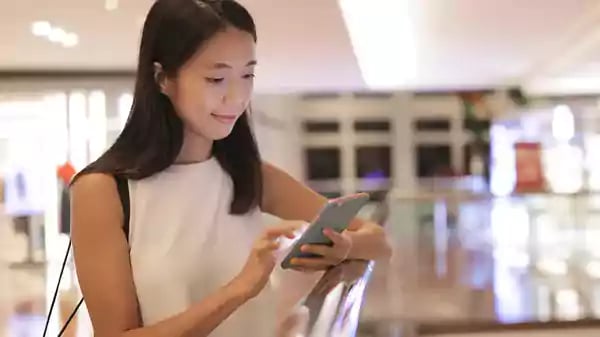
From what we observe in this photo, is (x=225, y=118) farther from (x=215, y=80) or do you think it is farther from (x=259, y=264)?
(x=259, y=264)

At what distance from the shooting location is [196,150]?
2.59ft

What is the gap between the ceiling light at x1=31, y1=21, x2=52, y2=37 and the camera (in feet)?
11.7

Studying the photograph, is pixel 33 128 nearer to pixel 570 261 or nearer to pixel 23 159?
pixel 23 159

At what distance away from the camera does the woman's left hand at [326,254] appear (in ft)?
2.43

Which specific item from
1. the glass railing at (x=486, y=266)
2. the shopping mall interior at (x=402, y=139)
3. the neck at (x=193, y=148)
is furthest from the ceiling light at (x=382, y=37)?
the neck at (x=193, y=148)

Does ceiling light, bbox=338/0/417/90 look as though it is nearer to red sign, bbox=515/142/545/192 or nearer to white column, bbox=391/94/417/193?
white column, bbox=391/94/417/193

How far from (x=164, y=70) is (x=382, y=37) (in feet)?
12.0

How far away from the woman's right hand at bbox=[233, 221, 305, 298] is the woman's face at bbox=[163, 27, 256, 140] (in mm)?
125

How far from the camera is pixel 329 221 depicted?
2.34 feet

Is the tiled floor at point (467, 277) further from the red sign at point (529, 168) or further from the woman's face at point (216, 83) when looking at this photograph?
the woman's face at point (216, 83)

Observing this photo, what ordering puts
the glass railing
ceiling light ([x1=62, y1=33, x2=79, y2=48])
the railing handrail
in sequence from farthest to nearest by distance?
ceiling light ([x1=62, y1=33, x2=79, y2=48]), the glass railing, the railing handrail

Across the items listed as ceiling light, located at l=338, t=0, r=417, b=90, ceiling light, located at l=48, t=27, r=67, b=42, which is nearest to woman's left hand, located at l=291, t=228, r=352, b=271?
ceiling light, located at l=338, t=0, r=417, b=90

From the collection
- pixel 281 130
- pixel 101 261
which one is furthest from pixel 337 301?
pixel 281 130

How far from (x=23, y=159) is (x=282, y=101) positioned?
2072 millimetres
